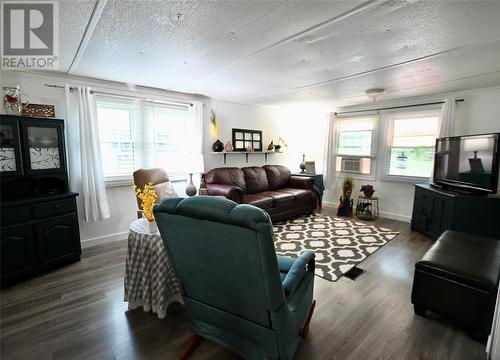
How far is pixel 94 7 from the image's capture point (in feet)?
5.16

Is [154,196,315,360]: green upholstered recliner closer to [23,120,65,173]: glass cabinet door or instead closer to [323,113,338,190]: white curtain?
[23,120,65,173]: glass cabinet door

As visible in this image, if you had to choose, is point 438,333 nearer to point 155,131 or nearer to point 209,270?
point 209,270

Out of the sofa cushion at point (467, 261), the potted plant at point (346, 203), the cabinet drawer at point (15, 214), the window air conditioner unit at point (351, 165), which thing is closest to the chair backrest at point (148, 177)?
the cabinet drawer at point (15, 214)

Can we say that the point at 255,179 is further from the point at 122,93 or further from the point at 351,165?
the point at 122,93

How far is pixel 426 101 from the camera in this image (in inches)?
165

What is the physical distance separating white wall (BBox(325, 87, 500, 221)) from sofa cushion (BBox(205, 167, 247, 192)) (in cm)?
250

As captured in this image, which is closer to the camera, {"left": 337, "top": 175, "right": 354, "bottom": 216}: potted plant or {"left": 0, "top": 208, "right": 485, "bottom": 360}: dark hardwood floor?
{"left": 0, "top": 208, "right": 485, "bottom": 360}: dark hardwood floor

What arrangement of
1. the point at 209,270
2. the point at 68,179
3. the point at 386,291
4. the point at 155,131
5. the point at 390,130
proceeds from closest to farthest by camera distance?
the point at 209,270, the point at 386,291, the point at 68,179, the point at 155,131, the point at 390,130

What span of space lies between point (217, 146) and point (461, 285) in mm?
3726

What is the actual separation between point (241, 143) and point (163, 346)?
3.84 metres

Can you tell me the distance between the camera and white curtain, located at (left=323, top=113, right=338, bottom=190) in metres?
5.44

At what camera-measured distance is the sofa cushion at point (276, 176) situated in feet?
16.3

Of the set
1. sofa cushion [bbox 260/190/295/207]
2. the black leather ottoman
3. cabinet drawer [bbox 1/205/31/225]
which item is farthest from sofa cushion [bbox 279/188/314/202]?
cabinet drawer [bbox 1/205/31/225]

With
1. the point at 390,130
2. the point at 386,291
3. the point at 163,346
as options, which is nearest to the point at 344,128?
the point at 390,130
